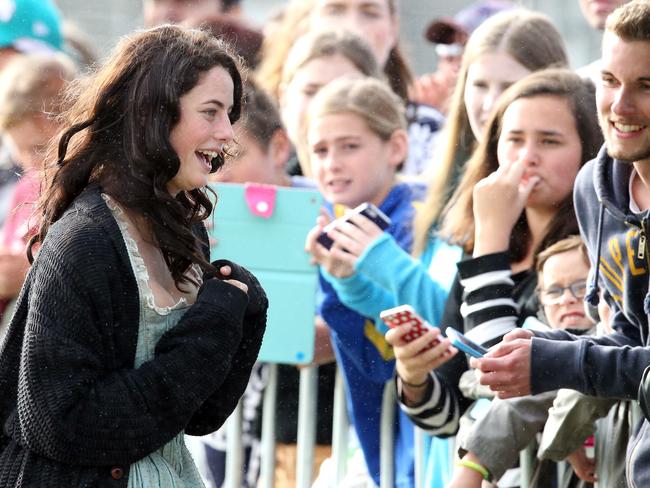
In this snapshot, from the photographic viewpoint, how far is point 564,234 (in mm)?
4973

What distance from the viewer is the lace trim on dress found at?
3643mm

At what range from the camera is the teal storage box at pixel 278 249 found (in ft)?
18.2

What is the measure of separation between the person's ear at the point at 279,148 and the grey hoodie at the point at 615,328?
2.29 m

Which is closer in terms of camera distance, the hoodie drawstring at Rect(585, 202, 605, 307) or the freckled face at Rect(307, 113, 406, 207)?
the hoodie drawstring at Rect(585, 202, 605, 307)

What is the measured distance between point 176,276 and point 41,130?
8.33 feet

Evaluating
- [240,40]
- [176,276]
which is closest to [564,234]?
[176,276]

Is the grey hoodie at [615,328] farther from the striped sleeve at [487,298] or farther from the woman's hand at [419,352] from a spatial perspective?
the woman's hand at [419,352]

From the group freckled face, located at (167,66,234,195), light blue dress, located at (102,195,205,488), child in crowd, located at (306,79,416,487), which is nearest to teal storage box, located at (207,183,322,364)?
child in crowd, located at (306,79,416,487)

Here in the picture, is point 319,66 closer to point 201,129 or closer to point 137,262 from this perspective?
point 201,129

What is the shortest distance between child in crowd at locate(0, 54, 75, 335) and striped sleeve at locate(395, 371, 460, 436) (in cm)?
167

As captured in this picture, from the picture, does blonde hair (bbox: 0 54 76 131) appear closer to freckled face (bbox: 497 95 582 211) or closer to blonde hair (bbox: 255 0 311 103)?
blonde hair (bbox: 255 0 311 103)

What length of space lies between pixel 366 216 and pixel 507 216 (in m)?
0.67

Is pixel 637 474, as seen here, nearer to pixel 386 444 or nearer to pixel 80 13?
pixel 386 444

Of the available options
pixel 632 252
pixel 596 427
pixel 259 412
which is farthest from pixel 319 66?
pixel 632 252
